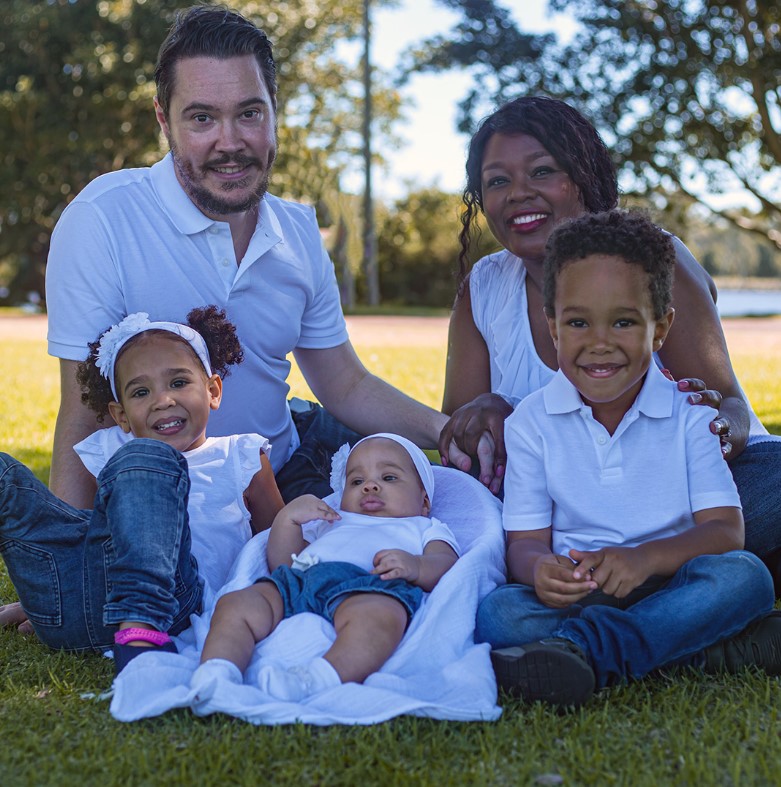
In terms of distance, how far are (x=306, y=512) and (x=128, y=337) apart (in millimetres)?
809

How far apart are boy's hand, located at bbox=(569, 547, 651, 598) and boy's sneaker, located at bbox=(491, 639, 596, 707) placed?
198 millimetres

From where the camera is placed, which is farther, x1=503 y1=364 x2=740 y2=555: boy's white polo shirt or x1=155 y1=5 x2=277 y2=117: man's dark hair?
x1=155 y1=5 x2=277 y2=117: man's dark hair

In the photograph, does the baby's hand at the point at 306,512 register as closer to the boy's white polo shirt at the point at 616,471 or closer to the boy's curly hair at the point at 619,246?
the boy's white polo shirt at the point at 616,471

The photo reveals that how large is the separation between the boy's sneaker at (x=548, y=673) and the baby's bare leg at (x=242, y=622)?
0.63 m

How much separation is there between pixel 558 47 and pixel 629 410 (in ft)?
53.6

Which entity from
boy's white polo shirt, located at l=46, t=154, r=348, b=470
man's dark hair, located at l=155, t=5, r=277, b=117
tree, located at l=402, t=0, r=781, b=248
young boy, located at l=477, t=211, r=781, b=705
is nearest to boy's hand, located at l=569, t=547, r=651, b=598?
young boy, located at l=477, t=211, r=781, b=705

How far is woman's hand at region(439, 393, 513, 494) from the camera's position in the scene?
3.41m

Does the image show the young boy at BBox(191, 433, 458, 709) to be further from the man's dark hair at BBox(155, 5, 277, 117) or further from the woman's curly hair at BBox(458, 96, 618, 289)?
the man's dark hair at BBox(155, 5, 277, 117)

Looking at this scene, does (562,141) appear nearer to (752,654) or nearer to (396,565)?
(396,565)

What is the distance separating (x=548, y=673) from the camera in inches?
95.1

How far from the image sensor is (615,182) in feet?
12.3

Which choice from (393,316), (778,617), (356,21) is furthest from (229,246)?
(356,21)

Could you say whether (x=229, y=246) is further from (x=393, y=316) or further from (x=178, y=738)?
(x=393, y=316)

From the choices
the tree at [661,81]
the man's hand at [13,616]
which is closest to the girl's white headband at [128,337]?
the man's hand at [13,616]
